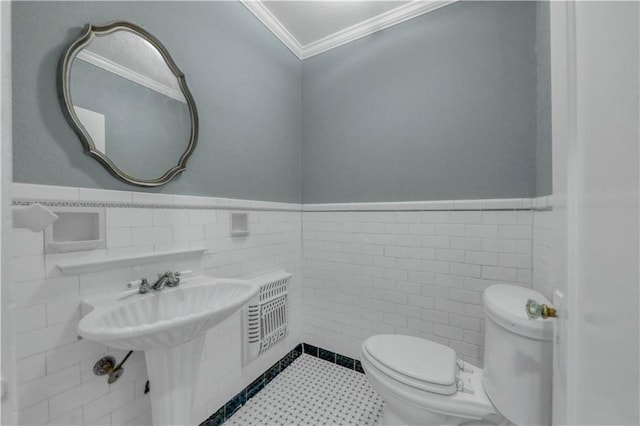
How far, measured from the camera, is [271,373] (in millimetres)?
1676

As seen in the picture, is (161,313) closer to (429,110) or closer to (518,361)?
(518,361)

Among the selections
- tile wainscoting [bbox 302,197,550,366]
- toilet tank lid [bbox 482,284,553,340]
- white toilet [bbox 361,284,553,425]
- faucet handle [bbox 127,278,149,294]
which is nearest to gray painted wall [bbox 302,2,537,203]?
tile wainscoting [bbox 302,197,550,366]

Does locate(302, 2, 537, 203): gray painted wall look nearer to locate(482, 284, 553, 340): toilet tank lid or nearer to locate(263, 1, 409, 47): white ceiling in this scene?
locate(263, 1, 409, 47): white ceiling

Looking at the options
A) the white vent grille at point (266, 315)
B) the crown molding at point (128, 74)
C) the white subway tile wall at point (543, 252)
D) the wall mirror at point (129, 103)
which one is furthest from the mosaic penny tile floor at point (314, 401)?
the crown molding at point (128, 74)

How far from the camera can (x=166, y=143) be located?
1131 millimetres

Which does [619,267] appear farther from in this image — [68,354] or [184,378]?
[68,354]

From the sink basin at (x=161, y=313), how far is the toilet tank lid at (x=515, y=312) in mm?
909

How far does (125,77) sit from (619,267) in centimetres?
150

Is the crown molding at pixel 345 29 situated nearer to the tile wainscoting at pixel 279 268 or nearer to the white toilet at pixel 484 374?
the tile wainscoting at pixel 279 268

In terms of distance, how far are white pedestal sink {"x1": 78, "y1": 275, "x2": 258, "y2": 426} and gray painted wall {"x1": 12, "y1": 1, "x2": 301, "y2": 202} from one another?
0.46 m

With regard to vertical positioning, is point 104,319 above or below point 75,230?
below

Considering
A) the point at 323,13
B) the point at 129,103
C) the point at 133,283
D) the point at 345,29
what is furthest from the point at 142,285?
the point at 345,29

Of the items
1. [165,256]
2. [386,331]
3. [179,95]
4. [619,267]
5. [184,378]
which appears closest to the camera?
[619,267]

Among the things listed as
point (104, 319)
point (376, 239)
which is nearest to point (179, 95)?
point (104, 319)
